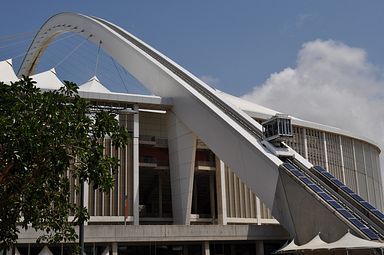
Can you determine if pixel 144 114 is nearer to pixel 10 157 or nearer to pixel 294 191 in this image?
pixel 294 191

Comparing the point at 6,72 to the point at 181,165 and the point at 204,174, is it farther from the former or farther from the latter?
the point at 204,174

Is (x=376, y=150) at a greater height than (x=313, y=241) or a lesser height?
greater

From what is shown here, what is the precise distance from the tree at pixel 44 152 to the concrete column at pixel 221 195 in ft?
91.0

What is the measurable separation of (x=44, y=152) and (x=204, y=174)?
111 ft

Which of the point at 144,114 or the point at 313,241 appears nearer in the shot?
the point at 313,241

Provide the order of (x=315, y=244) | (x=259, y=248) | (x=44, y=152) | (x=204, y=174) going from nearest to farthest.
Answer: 1. (x=44, y=152)
2. (x=315, y=244)
3. (x=259, y=248)
4. (x=204, y=174)

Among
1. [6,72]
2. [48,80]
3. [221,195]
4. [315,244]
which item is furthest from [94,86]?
[315,244]

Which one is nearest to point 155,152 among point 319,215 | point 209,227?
point 209,227

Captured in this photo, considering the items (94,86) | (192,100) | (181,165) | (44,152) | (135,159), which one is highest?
(94,86)

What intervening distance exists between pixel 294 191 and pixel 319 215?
7.82 ft

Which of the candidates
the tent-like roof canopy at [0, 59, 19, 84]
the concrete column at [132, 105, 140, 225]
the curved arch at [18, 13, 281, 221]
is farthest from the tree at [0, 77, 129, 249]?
the tent-like roof canopy at [0, 59, 19, 84]

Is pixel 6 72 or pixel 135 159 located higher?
pixel 6 72

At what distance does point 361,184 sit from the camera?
59.2 metres

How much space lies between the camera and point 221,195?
43.9 metres
